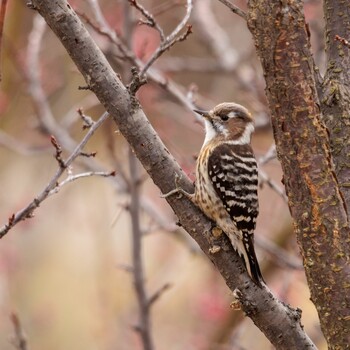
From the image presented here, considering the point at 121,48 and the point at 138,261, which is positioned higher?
the point at 121,48

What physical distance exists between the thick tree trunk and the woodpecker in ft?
1.63

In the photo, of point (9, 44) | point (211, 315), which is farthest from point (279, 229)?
point (9, 44)

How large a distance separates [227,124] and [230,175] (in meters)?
0.51

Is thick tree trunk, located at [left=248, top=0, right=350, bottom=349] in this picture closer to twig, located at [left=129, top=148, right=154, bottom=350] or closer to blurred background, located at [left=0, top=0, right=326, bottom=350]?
blurred background, located at [left=0, top=0, right=326, bottom=350]

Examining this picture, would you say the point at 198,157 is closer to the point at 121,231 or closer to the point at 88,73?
the point at 88,73

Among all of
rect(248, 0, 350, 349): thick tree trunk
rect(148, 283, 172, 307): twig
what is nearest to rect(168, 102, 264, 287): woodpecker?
rect(248, 0, 350, 349): thick tree trunk

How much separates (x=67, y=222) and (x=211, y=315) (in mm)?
3296

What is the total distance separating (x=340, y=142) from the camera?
2.75 m

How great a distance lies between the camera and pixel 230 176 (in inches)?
144

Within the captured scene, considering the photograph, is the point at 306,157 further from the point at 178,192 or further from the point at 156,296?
the point at 156,296

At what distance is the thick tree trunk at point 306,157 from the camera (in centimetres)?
233

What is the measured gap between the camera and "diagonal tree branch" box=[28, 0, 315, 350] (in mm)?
2359

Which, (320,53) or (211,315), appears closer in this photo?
(320,53)

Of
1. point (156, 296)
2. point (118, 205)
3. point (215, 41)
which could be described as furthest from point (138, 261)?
point (215, 41)
